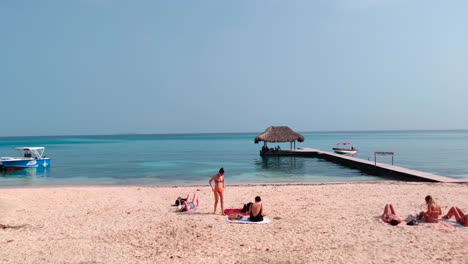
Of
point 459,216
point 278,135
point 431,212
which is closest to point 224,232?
point 431,212

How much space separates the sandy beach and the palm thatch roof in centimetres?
2170

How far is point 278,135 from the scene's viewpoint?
36094 millimetres

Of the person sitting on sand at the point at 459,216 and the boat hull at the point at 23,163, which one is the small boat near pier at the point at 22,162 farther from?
the person sitting on sand at the point at 459,216

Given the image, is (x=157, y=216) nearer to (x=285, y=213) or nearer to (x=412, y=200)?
(x=285, y=213)

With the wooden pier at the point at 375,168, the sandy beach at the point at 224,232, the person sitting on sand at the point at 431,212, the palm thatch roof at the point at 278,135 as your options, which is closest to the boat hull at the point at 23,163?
the sandy beach at the point at 224,232

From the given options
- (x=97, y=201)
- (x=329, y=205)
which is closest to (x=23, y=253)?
(x=97, y=201)

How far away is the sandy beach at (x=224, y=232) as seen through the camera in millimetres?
7102

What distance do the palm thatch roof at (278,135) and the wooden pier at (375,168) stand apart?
6.88 feet

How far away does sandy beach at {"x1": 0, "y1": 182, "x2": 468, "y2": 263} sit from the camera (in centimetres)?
710

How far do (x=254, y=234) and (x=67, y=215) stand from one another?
5.82 metres

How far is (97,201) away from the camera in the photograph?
1331 cm

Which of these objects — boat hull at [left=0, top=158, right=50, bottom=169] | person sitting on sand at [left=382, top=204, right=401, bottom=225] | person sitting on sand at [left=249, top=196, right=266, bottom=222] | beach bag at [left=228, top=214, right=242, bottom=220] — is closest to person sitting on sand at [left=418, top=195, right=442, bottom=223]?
person sitting on sand at [left=382, top=204, right=401, bottom=225]

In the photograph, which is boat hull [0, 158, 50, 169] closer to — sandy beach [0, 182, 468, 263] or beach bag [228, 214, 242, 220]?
sandy beach [0, 182, 468, 263]

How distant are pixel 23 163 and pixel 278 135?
2179cm
